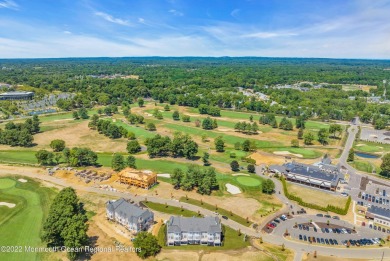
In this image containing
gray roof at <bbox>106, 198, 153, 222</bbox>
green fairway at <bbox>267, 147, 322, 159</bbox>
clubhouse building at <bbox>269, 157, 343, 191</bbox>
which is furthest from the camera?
green fairway at <bbox>267, 147, 322, 159</bbox>

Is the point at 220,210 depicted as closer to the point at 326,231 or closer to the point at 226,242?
the point at 226,242

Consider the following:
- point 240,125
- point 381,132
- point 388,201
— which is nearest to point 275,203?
point 388,201

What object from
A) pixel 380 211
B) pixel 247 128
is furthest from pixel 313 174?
pixel 247 128

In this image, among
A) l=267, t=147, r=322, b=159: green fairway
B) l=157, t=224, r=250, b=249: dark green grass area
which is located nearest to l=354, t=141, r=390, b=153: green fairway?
l=267, t=147, r=322, b=159: green fairway

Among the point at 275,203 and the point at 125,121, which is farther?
the point at 125,121

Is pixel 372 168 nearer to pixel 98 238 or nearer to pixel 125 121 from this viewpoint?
pixel 98 238

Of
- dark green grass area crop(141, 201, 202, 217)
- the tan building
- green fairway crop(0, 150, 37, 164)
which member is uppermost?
the tan building

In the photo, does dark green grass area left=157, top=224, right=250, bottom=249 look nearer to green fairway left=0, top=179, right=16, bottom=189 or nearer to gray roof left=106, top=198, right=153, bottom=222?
gray roof left=106, top=198, right=153, bottom=222
